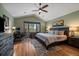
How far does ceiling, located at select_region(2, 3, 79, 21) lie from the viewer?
99.1 inches

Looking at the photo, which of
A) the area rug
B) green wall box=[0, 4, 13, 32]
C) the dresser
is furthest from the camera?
the area rug

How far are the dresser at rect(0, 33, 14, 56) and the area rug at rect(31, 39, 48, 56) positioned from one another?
580 millimetres

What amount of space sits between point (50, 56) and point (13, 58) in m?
0.97

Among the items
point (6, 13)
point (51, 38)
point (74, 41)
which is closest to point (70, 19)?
point (74, 41)

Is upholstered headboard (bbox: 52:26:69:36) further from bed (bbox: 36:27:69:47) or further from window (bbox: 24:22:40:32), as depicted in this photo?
window (bbox: 24:22:40:32)

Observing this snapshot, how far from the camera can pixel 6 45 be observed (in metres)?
2.39

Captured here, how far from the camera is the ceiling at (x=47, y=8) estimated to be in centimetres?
252

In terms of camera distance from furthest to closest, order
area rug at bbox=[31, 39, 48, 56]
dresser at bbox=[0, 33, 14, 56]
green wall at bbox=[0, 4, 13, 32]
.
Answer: area rug at bbox=[31, 39, 48, 56]
green wall at bbox=[0, 4, 13, 32]
dresser at bbox=[0, 33, 14, 56]

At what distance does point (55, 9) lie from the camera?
2621 mm

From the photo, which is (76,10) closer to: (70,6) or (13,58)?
(70,6)

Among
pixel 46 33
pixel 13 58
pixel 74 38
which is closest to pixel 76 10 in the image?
pixel 74 38

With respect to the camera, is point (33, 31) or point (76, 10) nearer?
point (76, 10)

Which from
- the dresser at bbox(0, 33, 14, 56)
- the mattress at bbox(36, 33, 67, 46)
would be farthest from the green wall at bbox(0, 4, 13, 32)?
the mattress at bbox(36, 33, 67, 46)

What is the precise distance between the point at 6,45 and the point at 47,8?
4.57 ft
